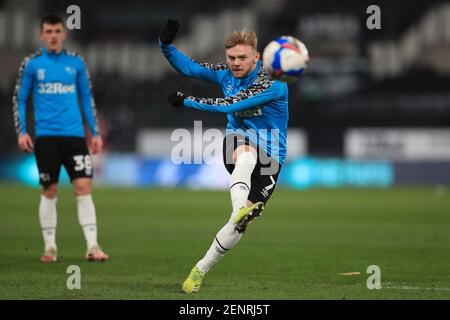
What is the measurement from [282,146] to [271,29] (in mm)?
18355

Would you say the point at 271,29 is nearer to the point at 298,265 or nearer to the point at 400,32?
the point at 400,32

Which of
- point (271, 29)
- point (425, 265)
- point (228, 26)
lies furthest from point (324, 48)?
point (425, 265)

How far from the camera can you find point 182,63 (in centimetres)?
857

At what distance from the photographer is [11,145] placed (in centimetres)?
2595

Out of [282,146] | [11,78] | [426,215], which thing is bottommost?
[426,215]

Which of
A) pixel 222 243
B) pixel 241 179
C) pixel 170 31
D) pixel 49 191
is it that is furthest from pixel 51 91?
pixel 222 243

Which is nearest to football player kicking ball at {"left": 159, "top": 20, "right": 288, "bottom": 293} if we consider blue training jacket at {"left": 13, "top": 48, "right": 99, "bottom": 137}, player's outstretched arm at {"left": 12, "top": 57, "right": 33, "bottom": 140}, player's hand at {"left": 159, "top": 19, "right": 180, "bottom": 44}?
player's hand at {"left": 159, "top": 19, "right": 180, "bottom": 44}

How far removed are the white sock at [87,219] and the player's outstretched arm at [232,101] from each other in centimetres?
286

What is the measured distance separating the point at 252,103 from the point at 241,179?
2.10 feet

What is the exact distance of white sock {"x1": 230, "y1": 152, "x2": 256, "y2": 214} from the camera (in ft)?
25.2

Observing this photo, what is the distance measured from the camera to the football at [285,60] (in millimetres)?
7465

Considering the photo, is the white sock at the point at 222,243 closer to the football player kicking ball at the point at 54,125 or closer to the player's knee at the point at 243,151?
the player's knee at the point at 243,151

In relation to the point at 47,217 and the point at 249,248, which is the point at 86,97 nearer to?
the point at 47,217

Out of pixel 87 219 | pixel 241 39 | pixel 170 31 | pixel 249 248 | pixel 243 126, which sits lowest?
pixel 249 248
